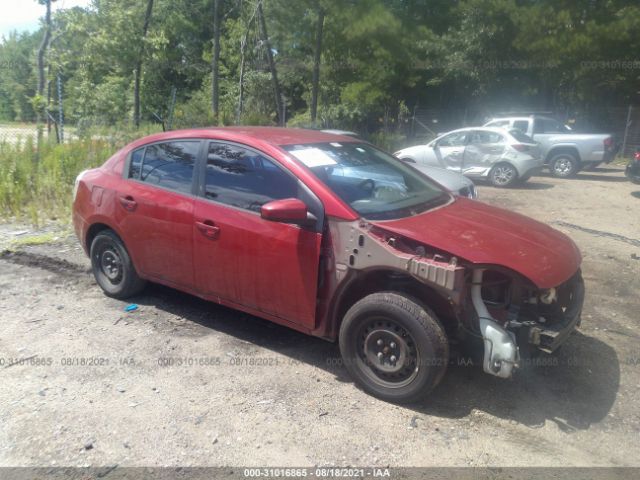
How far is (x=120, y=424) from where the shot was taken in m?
3.31

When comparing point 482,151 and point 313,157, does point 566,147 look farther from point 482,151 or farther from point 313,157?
point 313,157

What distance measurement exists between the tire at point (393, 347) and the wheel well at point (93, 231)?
9.21 ft

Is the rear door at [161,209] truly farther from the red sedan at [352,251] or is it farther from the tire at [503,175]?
the tire at [503,175]

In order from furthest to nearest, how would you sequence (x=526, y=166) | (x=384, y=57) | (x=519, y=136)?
(x=384, y=57)
(x=519, y=136)
(x=526, y=166)

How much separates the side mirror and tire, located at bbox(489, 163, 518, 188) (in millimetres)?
10691

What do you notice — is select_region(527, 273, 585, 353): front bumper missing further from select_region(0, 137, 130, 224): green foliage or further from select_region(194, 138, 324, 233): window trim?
select_region(0, 137, 130, 224): green foliage

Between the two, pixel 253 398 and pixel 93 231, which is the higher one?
pixel 93 231

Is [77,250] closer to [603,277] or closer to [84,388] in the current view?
[84,388]

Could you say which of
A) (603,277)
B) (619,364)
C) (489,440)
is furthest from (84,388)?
Result: (603,277)

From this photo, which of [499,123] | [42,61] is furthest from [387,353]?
[42,61]

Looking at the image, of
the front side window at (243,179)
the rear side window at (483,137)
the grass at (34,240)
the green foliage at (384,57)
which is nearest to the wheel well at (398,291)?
the front side window at (243,179)

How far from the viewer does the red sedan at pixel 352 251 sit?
3338 millimetres

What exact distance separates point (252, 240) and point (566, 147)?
1423 cm

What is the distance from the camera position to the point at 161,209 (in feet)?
14.7
